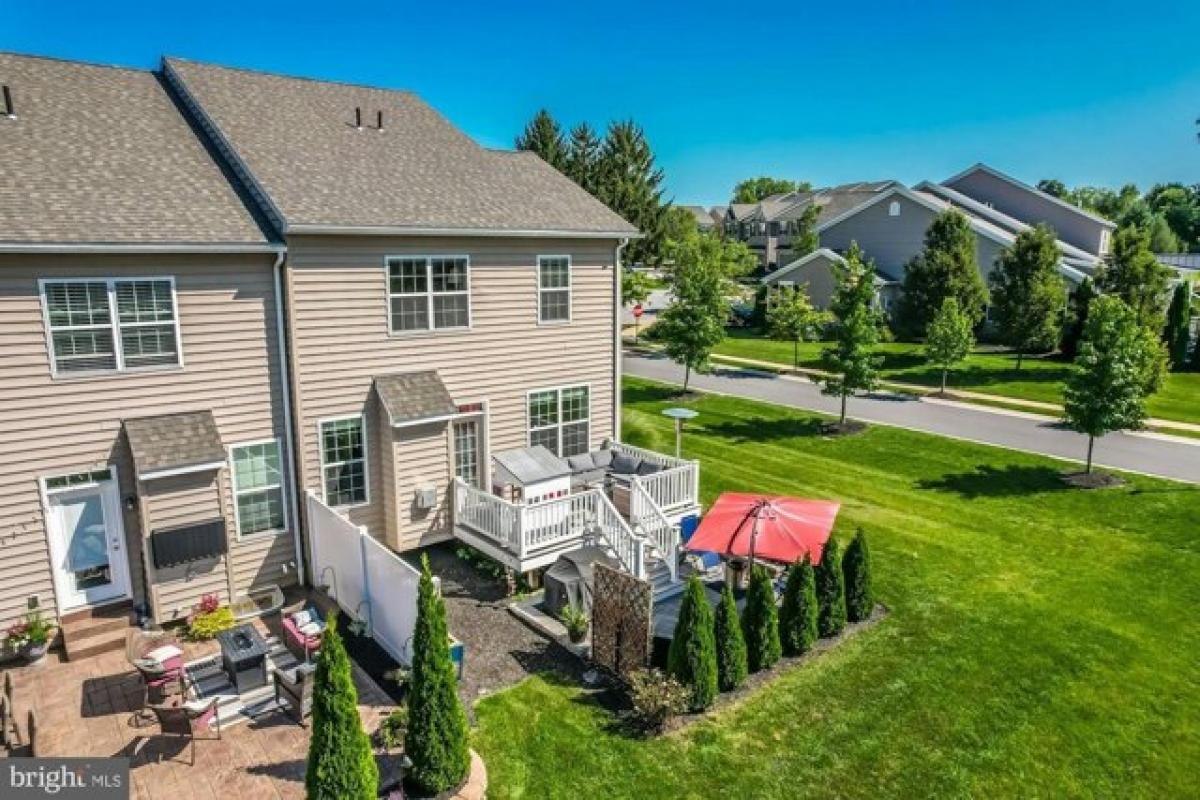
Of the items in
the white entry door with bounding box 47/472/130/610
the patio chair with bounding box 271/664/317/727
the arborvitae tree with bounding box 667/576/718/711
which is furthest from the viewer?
the white entry door with bounding box 47/472/130/610

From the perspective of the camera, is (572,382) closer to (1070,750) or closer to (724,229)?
(1070,750)

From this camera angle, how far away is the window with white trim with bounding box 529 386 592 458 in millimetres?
16281

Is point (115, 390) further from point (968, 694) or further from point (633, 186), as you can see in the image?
point (633, 186)

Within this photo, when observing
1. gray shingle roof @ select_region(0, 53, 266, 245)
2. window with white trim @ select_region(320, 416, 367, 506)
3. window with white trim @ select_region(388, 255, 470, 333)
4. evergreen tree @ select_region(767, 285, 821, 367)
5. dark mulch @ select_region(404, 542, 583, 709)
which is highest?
gray shingle roof @ select_region(0, 53, 266, 245)

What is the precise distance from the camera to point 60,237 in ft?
34.0

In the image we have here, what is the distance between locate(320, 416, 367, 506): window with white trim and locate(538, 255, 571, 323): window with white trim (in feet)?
14.9

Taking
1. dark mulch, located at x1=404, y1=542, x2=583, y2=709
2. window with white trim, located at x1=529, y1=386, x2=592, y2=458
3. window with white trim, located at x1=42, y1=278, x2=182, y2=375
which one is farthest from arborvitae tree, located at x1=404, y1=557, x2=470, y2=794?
window with white trim, located at x1=529, y1=386, x2=592, y2=458

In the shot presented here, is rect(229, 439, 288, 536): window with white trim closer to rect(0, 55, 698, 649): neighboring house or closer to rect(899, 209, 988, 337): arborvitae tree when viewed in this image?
rect(0, 55, 698, 649): neighboring house

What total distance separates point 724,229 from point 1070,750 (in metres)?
75.8

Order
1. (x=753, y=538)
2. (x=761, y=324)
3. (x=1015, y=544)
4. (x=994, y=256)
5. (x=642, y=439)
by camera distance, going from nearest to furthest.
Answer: (x=753, y=538) < (x=1015, y=544) < (x=642, y=439) < (x=994, y=256) < (x=761, y=324)

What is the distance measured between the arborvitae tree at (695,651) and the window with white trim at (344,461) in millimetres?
7001

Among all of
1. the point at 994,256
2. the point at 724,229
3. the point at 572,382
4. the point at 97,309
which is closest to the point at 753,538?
the point at 572,382

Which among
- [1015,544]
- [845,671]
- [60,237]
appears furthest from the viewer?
[1015,544]

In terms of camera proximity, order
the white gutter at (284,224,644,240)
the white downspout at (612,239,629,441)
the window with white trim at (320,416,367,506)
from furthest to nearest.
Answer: the white downspout at (612,239,629,441), the window with white trim at (320,416,367,506), the white gutter at (284,224,644,240)
